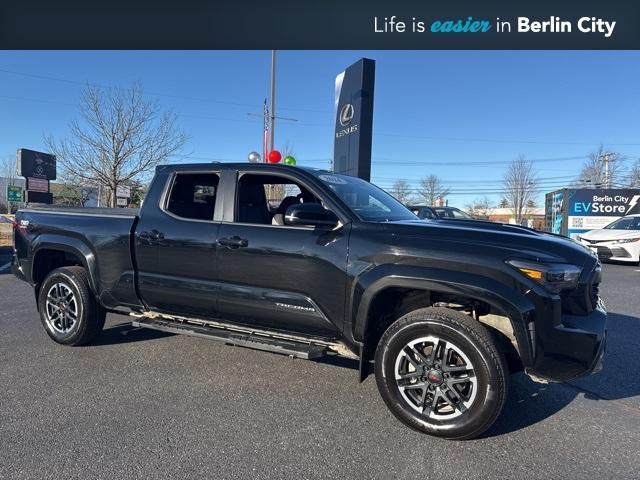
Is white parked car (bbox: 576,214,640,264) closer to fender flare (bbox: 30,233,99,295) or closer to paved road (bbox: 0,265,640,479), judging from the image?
paved road (bbox: 0,265,640,479)

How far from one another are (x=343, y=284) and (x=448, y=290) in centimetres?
77

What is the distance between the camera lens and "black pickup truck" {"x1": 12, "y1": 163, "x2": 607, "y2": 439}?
279 cm

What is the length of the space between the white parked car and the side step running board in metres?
12.2

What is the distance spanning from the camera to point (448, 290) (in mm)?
2883

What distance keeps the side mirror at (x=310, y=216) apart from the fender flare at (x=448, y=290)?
52cm

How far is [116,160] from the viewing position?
19125mm

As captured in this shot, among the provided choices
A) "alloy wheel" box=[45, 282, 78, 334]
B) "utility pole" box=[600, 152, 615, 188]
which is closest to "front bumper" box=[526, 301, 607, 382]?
"alloy wheel" box=[45, 282, 78, 334]

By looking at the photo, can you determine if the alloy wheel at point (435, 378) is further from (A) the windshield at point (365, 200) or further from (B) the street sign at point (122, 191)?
(B) the street sign at point (122, 191)

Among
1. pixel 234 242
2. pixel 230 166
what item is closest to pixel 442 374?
pixel 234 242

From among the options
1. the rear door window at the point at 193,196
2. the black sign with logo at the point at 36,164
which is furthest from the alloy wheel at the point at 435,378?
the black sign with logo at the point at 36,164

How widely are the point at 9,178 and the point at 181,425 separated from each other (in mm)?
80367

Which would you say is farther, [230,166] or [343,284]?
[230,166]

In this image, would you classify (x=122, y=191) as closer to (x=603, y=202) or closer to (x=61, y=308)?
(x=61, y=308)
